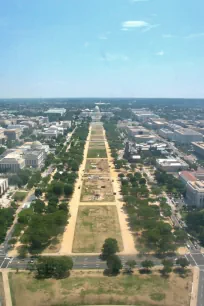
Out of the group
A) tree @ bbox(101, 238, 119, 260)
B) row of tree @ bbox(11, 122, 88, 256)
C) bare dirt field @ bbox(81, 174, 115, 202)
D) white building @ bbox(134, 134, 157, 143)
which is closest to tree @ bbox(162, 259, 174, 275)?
tree @ bbox(101, 238, 119, 260)

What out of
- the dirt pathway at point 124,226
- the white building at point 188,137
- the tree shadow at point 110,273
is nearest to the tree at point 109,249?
the dirt pathway at point 124,226

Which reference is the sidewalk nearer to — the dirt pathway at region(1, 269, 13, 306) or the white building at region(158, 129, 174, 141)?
the dirt pathway at region(1, 269, 13, 306)

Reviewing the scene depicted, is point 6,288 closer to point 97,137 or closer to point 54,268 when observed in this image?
point 54,268

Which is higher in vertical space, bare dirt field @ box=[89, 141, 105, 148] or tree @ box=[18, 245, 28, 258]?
bare dirt field @ box=[89, 141, 105, 148]

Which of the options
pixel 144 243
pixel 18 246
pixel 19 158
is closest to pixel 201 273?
pixel 144 243

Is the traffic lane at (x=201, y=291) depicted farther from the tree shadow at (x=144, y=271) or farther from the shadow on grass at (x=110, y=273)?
the shadow on grass at (x=110, y=273)

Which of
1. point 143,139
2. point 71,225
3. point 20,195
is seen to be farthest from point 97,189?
point 143,139
